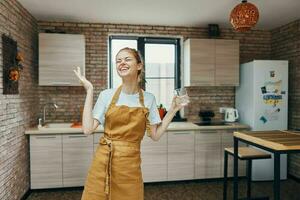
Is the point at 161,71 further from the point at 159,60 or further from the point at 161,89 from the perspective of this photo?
the point at 161,89

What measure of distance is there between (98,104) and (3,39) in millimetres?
1796

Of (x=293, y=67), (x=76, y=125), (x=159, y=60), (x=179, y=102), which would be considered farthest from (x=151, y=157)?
(x=293, y=67)

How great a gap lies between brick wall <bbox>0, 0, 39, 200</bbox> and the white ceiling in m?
0.28

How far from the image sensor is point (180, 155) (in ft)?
13.0

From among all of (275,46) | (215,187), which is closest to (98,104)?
(215,187)

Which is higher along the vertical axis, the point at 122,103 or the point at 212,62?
the point at 212,62

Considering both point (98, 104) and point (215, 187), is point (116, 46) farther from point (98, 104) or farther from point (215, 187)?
point (98, 104)

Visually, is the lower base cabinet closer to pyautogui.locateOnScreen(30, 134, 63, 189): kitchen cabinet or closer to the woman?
pyautogui.locateOnScreen(30, 134, 63, 189): kitchen cabinet

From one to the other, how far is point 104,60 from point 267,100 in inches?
103

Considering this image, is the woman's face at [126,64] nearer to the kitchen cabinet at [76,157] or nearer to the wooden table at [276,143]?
the wooden table at [276,143]

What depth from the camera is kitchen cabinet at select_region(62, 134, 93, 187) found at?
3.70 m

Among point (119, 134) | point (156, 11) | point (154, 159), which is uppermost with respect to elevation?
point (156, 11)

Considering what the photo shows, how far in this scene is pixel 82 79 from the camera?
1582mm

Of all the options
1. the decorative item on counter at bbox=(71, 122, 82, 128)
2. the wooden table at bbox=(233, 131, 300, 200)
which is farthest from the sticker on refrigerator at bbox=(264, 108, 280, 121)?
the decorative item on counter at bbox=(71, 122, 82, 128)
